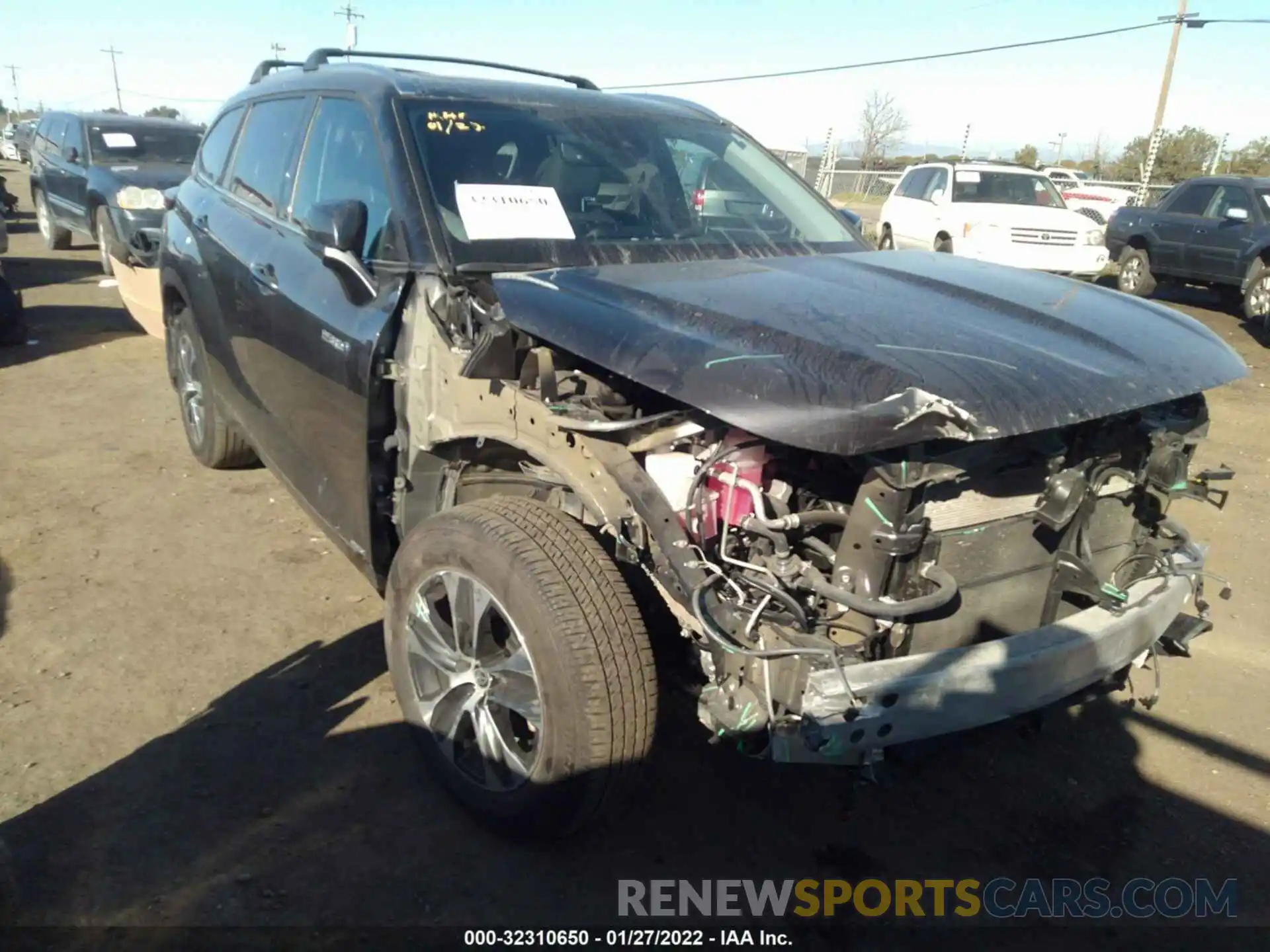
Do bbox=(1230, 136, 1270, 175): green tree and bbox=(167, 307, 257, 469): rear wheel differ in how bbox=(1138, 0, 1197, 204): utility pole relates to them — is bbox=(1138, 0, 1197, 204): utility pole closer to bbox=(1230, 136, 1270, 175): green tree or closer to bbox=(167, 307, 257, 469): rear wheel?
bbox=(1230, 136, 1270, 175): green tree

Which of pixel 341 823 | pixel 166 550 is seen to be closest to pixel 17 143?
pixel 166 550

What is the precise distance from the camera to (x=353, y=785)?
9.48ft

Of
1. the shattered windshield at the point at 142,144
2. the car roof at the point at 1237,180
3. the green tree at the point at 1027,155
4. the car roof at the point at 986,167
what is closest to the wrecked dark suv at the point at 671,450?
the shattered windshield at the point at 142,144

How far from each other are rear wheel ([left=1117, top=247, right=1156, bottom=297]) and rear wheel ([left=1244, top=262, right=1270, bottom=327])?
192 cm

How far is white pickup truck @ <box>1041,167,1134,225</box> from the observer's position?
20.0m

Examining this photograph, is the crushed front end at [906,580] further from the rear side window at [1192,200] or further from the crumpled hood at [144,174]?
the rear side window at [1192,200]

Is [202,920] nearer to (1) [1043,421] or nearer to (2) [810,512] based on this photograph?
(2) [810,512]

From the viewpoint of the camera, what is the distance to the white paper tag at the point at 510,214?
9.87ft

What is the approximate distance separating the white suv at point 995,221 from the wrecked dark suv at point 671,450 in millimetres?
10195

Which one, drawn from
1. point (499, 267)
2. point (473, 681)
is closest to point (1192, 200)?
point (499, 267)

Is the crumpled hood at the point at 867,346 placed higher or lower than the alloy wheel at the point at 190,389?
higher

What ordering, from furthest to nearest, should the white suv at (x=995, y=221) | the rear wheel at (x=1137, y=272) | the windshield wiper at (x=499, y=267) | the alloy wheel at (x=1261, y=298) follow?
the rear wheel at (x=1137, y=272)
the white suv at (x=995, y=221)
the alloy wheel at (x=1261, y=298)
the windshield wiper at (x=499, y=267)

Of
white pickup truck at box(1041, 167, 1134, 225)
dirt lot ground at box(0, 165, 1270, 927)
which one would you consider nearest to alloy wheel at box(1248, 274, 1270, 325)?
white pickup truck at box(1041, 167, 1134, 225)

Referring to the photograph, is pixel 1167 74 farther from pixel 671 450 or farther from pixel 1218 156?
pixel 671 450
